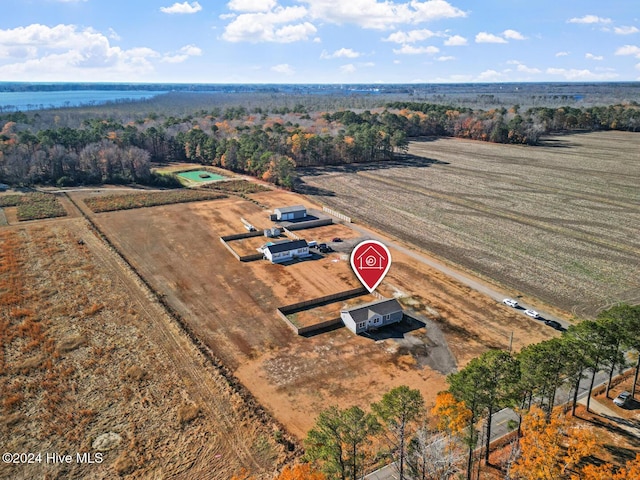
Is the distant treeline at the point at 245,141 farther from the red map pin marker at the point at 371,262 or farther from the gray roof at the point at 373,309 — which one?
the red map pin marker at the point at 371,262

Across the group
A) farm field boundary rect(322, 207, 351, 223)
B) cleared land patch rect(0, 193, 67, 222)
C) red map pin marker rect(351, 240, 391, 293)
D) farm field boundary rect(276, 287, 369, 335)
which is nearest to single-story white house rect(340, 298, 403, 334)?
farm field boundary rect(276, 287, 369, 335)

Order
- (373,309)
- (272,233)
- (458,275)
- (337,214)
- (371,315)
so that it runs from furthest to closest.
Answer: (337,214) → (272,233) → (458,275) → (373,309) → (371,315)

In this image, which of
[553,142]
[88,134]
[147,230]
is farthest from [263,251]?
[553,142]

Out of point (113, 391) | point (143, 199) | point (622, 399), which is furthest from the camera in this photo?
point (143, 199)

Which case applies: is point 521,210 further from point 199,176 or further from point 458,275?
point 199,176

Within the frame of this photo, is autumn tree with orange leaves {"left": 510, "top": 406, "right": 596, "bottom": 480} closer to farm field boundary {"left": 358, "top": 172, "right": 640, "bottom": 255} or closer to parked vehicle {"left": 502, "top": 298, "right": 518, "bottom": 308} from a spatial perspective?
parked vehicle {"left": 502, "top": 298, "right": 518, "bottom": 308}

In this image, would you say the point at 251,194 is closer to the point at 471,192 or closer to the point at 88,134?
the point at 471,192

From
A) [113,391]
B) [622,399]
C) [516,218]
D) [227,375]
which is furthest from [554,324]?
[113,391]
